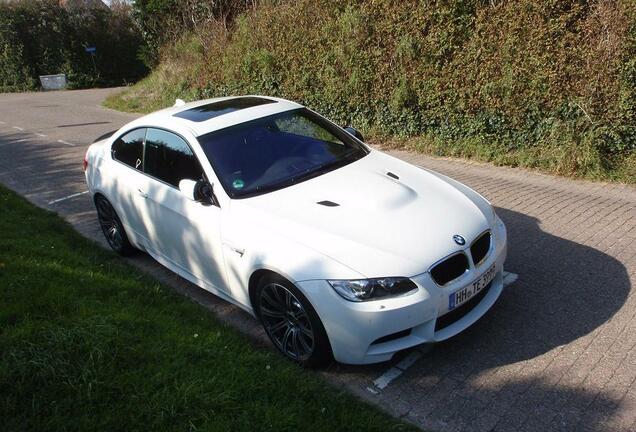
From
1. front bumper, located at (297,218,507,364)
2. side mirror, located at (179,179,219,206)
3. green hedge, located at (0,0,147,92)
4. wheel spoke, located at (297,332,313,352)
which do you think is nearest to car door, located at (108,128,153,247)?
side mirror, located at (179,179,219,206)

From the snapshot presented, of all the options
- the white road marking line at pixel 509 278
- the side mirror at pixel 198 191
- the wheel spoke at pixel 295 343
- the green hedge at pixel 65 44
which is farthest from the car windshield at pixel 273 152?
the green hedge at pixel 65 44

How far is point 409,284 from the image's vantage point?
3.33 meters

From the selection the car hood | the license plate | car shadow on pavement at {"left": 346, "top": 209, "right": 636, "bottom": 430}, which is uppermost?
the car hood

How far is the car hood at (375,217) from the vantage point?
11.2 feet

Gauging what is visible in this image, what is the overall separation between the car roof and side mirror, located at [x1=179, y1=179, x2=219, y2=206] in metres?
0.54

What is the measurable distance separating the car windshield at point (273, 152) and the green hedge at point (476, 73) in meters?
4.00

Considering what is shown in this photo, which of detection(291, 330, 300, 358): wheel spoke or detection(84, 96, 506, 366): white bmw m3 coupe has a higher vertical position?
detection(84, 96, 506, 366): white bmw m3 coupe

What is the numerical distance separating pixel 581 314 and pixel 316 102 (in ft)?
27.8

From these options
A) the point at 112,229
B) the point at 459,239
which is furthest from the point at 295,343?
the point at 112,229

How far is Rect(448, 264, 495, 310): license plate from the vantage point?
3467 millimetres

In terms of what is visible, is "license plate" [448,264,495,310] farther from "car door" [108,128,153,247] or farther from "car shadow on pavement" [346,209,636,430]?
"car door" [108,128,153,247]

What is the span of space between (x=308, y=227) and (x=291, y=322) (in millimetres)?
675

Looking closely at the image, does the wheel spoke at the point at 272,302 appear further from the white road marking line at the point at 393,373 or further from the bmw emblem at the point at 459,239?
the bmw emblem at the point at 459,239

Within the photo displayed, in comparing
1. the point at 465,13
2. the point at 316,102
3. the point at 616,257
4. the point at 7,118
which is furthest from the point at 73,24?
the point at 616,257
